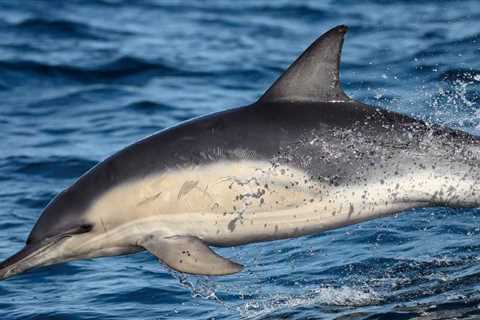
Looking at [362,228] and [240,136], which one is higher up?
[240,136]

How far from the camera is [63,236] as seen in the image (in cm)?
693

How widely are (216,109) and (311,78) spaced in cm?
746

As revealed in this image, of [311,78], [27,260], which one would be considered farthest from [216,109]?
[27,260]

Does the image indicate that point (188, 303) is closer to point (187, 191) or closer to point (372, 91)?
point (187, 191)

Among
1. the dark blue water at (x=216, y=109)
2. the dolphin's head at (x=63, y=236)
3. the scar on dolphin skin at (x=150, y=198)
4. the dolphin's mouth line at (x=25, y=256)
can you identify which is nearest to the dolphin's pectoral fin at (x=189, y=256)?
the scar on dolphin skin at (x=150, y=198)

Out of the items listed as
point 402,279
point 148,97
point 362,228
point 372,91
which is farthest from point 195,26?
point 402,279

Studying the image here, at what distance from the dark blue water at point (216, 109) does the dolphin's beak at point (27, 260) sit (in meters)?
1.18

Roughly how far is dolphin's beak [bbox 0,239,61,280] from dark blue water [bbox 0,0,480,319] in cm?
118

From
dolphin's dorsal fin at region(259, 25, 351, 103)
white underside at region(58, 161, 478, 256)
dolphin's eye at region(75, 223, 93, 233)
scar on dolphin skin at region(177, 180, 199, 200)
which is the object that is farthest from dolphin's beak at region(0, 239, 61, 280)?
dolphin's dorsal fin at region(259, 25, 351, 103)

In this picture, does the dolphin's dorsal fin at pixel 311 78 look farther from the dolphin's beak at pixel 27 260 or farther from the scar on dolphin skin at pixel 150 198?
the dolphin's beak at pixel 27 260

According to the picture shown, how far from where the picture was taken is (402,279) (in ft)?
25.5

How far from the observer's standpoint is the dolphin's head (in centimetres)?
691

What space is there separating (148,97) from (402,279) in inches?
321

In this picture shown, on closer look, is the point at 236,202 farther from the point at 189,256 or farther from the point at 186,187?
the point at 189,256
